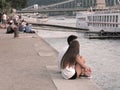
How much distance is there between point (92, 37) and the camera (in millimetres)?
59781

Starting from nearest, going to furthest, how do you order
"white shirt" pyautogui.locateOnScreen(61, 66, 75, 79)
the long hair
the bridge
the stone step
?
the stone step
the long hair
"white shirt" pyautogui.locateOnScreen(61, 66, 75, 79)
the bridge

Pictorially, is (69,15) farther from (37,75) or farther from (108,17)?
(37,75)

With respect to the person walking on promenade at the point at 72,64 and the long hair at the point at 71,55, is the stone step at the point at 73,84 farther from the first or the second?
the long hair at the point at 71,55

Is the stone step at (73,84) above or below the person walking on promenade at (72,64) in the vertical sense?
below

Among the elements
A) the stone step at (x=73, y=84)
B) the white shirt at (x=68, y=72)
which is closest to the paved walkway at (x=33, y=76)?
the stone step at (x=73, y=84)

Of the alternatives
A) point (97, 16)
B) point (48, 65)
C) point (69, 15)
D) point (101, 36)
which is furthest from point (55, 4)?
point (48, 65)

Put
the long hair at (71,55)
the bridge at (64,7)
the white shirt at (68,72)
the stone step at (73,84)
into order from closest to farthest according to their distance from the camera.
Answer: the stone step at (73,84)
the long hair at (71,55)
the white shirt at (68,72)
the bridge at (64,7)

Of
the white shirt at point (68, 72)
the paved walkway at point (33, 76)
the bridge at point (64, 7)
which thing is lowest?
the bridge at point (64, 7)

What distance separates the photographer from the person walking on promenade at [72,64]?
13750mm

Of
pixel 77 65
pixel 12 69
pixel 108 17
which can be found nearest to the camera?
pixel 77 65

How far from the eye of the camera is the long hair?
1370cm

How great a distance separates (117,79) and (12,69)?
4.32 meters

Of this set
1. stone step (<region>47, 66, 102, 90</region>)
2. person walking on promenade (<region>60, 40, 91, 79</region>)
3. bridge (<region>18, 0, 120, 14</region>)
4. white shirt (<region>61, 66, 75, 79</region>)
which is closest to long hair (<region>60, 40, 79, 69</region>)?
person walking on promenade (<region>60, 40, 91, 79</region>)

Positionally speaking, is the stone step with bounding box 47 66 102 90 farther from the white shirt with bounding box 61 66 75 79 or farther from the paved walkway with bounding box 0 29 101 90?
the white shirt with bounding box 61 66 75 79
